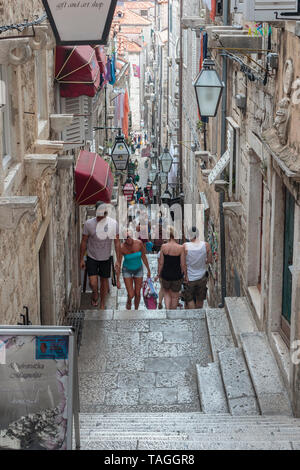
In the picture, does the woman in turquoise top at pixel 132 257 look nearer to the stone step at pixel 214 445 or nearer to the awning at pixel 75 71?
the awning at pixel 75 71

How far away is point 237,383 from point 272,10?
12.1 ft

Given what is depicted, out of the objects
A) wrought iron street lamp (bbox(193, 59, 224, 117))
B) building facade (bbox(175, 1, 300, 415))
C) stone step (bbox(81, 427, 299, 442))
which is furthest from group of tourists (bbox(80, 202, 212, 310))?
stone step (bbox(81, 427, 299, 442))

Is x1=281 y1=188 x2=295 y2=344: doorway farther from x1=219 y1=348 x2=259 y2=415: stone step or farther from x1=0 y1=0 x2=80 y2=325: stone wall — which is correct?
x1=0 y1=0 x2=80 y2=325: stone wall

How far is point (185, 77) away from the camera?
24.5m

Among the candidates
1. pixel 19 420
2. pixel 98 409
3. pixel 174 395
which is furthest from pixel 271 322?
pixel 19 420

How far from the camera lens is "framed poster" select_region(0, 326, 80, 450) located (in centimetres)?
393

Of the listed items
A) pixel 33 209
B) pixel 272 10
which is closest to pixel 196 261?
pixel 272 10

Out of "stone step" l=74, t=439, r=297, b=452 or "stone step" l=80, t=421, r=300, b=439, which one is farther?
"stone step" l=80, t=421, r=300, b=439

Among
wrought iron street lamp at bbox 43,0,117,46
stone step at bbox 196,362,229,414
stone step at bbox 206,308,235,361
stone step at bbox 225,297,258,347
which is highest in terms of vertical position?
wrought iron street lamp at bbox 43,0,117,46

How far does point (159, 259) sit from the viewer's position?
1050 cm

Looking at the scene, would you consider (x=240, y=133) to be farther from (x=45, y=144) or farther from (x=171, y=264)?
(x=45, y=144)

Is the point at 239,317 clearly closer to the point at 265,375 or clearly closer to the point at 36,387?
the point at 265,375

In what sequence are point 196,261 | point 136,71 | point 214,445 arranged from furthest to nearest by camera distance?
point 136,71, point 196,261, point 214,445
